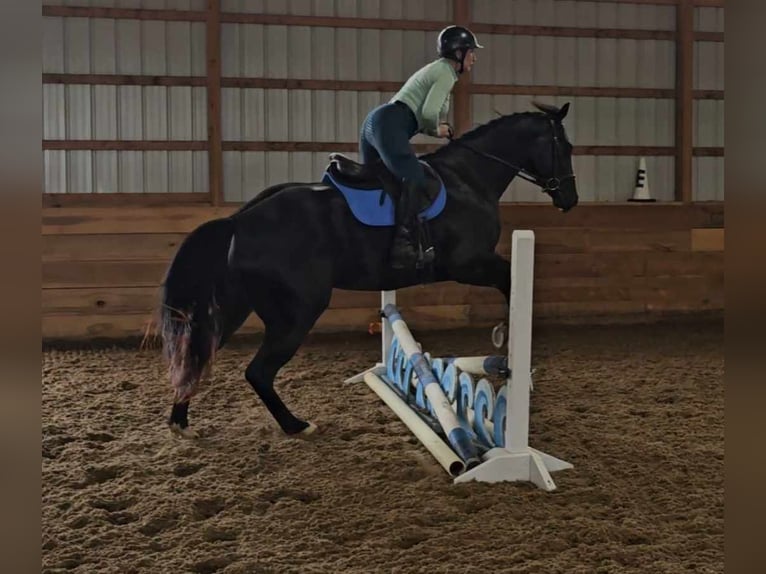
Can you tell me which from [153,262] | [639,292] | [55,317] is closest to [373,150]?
[153,262]

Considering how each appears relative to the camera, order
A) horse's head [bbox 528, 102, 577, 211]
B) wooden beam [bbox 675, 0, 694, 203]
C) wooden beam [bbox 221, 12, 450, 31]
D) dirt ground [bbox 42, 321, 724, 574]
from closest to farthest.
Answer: dirt ground [bbox 42, 321, 724, 574] → horse's head [bbox 528, 102, 577, 211] → wooden beam [bbox 221, 12, 450, 31] → wooden beam [bbox 675, 0, 694, 203]

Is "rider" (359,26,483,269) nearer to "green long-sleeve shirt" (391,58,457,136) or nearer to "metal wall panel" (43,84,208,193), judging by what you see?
"green long-sleeve shirt" (391,58,457,136)

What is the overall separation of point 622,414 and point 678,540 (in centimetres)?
120

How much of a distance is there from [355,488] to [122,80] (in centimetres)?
349

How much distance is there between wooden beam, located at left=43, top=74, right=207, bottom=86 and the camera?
15.5 feet

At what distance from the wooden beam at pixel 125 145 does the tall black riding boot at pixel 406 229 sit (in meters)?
2.71

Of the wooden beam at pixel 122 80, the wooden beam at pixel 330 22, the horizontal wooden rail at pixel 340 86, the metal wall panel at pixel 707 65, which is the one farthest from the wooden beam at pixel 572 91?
the wooden beam at pixel 122 80

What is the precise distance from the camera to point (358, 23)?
5.08 meters

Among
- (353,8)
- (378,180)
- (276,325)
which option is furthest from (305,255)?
(353,8)

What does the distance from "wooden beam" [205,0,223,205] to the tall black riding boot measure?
2.58m

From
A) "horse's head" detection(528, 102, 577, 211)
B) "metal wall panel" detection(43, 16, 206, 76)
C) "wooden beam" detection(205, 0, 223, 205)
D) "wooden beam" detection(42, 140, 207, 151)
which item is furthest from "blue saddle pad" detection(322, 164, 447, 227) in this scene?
"metal wall panel" detection(43, 16, 206, 76)

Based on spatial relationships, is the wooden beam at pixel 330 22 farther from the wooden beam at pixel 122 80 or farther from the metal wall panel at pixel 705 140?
the metal wall panel at pixel 705 140

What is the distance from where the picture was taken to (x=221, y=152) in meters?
4.96
